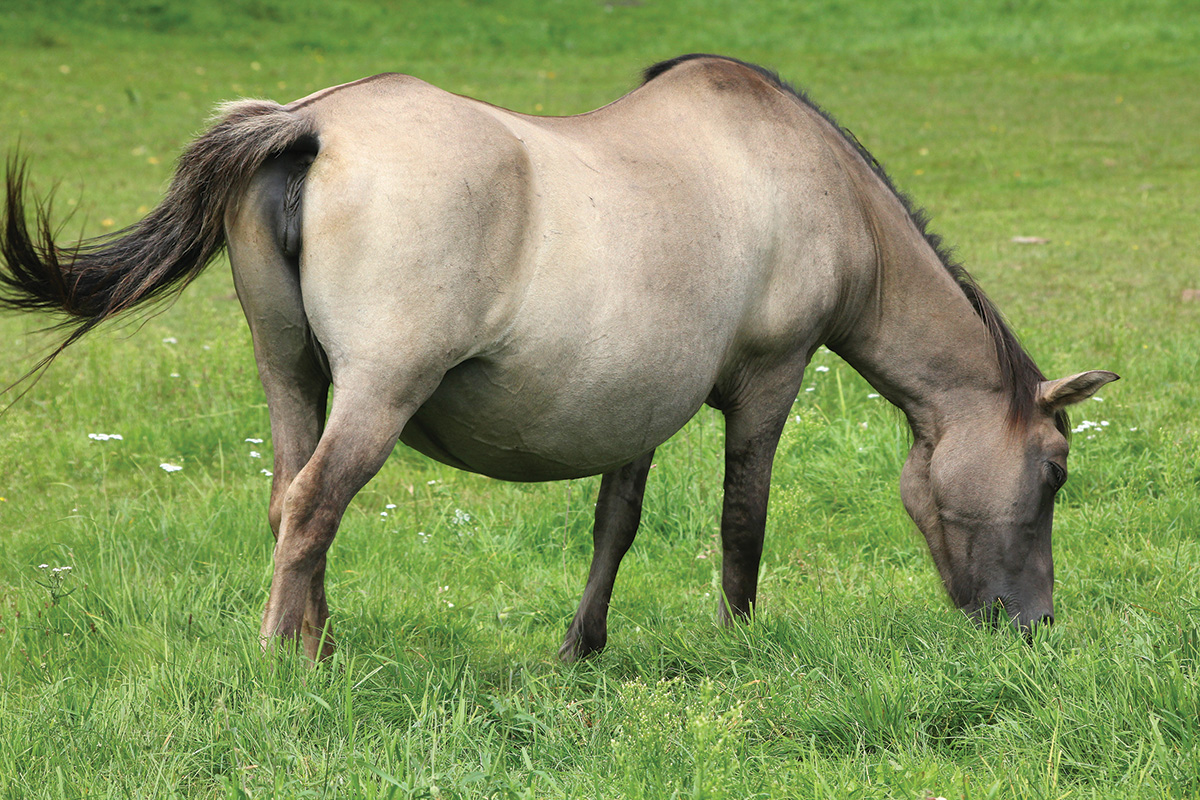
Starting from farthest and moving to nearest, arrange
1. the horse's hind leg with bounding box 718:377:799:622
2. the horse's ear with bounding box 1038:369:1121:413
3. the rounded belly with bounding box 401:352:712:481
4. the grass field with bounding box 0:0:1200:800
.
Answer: the horse's hind leg with bounding box 718:377:799:622 < the horse's ear with bounding box 1038:369:1121:413 < the rounded belly with bounding box 401:352:712:481 < the grass field with bounding box 0:0:1200:800

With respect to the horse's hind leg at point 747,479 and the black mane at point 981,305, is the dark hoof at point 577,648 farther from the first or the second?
the black mane at point 981,305

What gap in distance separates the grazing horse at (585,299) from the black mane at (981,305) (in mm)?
10

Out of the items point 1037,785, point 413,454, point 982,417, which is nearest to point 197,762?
point 1037,785

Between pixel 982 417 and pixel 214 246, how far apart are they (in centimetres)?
255

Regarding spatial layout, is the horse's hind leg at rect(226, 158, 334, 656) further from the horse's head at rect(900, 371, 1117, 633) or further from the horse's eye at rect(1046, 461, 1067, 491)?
the horse's eye at rect(1046, 461, 1067, 491)

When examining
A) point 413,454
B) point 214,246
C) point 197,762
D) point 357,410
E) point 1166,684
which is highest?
point 214,246

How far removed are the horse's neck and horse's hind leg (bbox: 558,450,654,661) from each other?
2.80 ft

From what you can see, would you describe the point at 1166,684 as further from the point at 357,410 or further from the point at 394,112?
the point at 394,112

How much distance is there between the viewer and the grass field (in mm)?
2543

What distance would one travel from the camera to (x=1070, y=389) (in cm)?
358

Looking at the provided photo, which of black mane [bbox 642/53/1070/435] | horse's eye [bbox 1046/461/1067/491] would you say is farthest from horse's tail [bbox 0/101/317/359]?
horse's eye [bbox 1046/461/1067/491]

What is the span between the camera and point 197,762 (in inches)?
101

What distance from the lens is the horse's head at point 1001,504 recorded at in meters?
3.69

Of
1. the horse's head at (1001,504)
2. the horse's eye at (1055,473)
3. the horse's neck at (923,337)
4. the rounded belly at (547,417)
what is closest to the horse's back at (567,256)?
the rounded belly at (547,417)
